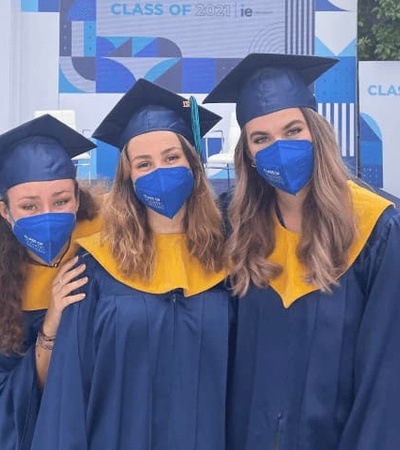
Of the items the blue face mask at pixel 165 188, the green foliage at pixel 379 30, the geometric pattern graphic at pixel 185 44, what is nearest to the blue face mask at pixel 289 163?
the blue face mask at pixel 165 188

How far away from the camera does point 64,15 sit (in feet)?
26.6

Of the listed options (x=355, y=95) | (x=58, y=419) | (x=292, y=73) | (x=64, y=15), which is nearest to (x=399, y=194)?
(x=355, y=95)

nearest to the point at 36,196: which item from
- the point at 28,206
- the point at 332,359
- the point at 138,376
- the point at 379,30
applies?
the point at 28,206

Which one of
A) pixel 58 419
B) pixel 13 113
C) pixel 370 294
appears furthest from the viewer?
pixel 13 113

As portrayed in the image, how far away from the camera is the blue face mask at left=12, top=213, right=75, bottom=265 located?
2.40 meters

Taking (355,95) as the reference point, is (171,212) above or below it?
below

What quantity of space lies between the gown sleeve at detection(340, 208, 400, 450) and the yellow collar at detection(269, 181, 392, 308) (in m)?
0.09

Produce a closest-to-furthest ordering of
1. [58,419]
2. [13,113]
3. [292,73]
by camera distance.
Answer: [58,419]
[292,73]
[13,113]

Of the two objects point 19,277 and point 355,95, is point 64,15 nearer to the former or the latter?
point 355,95

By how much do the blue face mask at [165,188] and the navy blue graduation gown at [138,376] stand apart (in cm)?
29

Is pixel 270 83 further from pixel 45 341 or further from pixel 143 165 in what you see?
pixel 45 341

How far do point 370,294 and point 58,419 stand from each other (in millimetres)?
1078

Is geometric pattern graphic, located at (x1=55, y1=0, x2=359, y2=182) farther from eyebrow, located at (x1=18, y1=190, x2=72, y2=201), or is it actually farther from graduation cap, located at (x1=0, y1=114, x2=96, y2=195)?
eyebrow, located at (x1=18, y1=190, x2=72, y2=201)

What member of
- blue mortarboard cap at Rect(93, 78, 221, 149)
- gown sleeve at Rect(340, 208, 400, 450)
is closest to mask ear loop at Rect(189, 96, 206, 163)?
blue mortarboard cap at Rect(93, 78, 221, 149)
